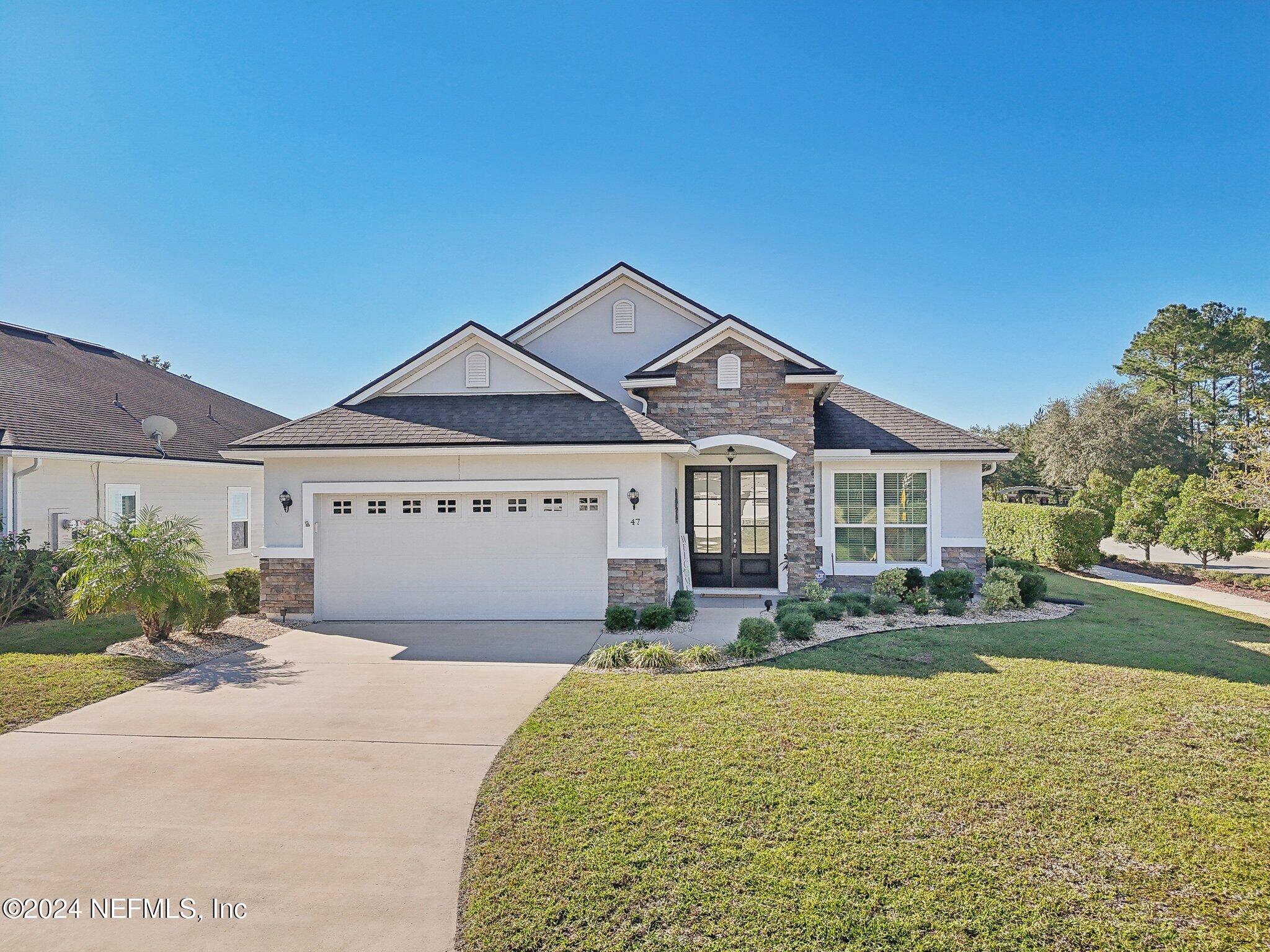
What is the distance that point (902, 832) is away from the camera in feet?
13.1

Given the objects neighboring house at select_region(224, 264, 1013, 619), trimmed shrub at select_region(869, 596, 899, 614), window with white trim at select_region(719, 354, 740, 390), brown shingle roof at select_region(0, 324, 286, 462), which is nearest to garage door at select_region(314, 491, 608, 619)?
neighboring house at select_region(224, 264, 1013, 619)

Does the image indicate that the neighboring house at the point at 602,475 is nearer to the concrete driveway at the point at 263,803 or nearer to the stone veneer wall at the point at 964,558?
the stone veneer wall at the point at 964,558

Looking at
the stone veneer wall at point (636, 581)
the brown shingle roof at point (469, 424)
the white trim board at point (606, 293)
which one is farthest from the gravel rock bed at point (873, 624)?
the white trim board at point (606, 293)

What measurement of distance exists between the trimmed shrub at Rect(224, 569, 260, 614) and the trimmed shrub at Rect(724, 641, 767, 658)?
8843 mm

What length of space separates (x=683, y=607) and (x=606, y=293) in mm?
7901

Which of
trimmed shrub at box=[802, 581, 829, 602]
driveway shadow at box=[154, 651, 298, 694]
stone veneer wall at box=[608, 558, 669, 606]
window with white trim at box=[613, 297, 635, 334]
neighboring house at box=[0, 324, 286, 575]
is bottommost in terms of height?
driveway shadow at box=[154, 651, 298, 694]

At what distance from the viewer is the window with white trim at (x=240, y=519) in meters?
16.9

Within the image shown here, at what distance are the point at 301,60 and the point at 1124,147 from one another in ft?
59.7

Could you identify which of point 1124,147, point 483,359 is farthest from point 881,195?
point 483,359

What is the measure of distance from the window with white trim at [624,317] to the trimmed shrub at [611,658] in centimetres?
840

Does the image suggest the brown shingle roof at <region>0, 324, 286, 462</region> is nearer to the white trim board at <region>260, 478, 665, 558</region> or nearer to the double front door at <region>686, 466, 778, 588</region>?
the white trim board at <region>260, 478, 665, 558</region>

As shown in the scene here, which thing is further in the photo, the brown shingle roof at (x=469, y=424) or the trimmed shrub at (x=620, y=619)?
the brown shingle roof at (x=469, y=424)

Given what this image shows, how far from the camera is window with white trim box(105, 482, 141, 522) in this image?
13.7 metres

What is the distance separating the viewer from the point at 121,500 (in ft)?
46.0
